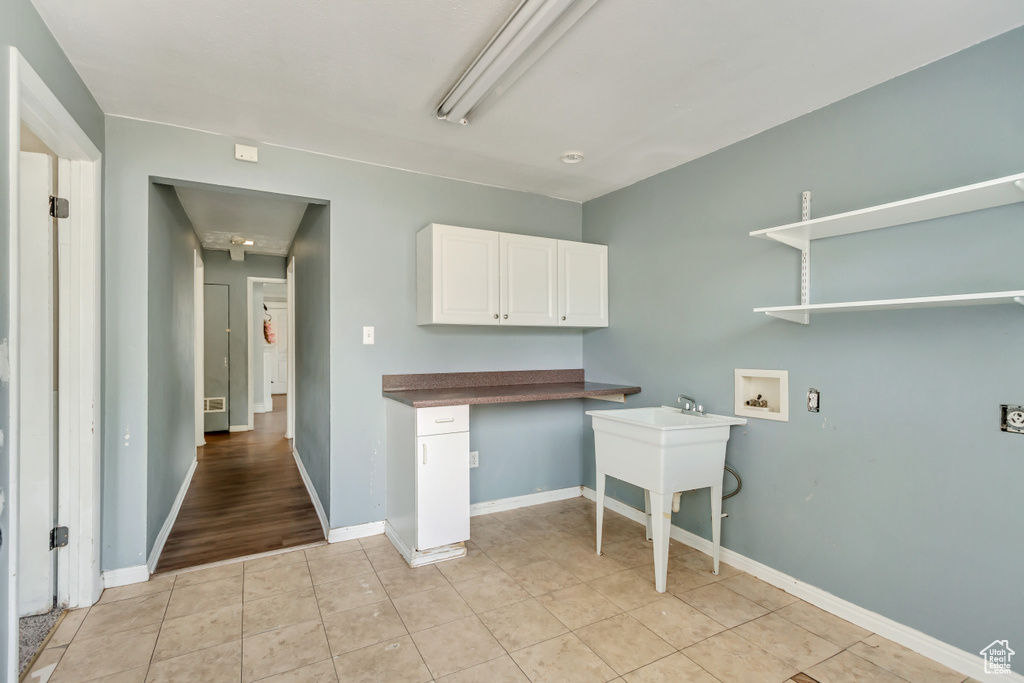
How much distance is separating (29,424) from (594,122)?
9.16 ft

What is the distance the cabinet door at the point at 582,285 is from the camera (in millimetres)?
3391

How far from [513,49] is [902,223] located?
1660mm

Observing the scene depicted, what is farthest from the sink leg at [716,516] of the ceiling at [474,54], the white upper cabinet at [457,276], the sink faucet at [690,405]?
the ceiling at [474,54]

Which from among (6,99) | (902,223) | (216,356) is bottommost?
(216,356)

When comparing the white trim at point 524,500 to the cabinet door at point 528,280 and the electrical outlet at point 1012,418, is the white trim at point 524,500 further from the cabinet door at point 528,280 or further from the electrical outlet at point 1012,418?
the electrical outlet at point 1012,418

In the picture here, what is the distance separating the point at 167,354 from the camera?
3.07 metres

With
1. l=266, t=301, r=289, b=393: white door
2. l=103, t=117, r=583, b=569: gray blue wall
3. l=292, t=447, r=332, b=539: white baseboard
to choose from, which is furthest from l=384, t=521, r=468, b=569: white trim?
l=266, t=301, r=289, b=393: white door

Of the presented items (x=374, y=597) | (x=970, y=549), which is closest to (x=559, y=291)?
(x=374, y=597)

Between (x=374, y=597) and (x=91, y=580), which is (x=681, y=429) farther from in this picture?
(x=91, y=580)

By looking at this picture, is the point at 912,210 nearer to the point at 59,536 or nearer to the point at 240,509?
the point at 59,536

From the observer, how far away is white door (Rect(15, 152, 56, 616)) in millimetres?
1994

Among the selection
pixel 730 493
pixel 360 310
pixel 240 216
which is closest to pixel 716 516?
pixel 730 493

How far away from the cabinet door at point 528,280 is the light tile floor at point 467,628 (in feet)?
4.76

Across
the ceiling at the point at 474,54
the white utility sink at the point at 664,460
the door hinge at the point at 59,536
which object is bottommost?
the door hinge at the point at 59,536
